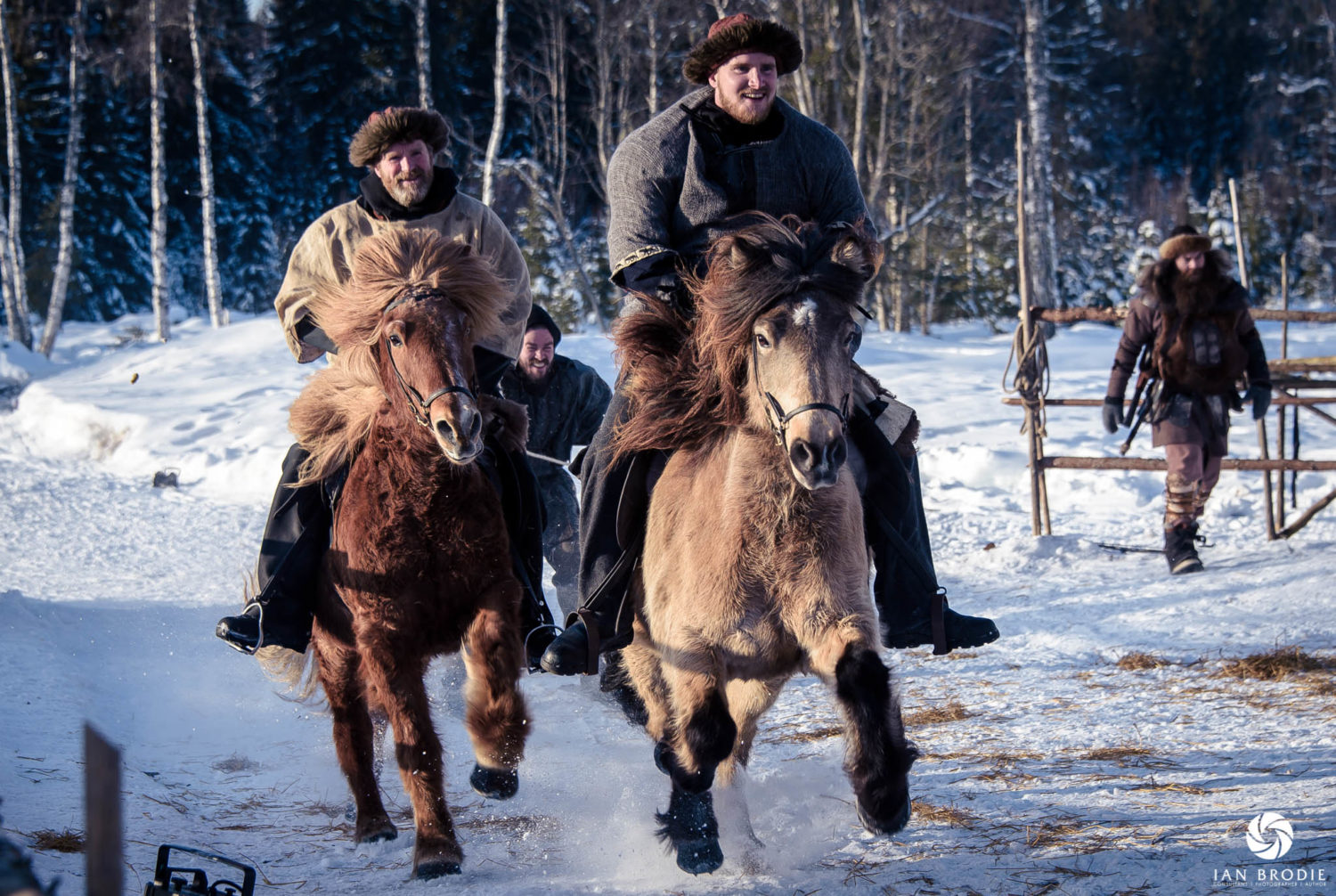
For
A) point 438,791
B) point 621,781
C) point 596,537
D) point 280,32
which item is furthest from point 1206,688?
point 280,32

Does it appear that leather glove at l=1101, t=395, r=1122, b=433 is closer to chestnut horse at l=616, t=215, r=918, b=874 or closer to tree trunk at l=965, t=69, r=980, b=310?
chestnut horse at l=616, t=215, r=918, b=874

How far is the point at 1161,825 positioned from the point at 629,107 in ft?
68.7

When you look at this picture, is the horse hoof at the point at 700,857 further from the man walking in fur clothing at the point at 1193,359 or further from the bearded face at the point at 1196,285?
the bearded face at the point at 1196,285

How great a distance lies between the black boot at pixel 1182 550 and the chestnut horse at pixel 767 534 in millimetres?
4941

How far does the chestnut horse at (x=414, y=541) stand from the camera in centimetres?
359

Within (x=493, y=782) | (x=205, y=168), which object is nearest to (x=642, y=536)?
(x=493, y=782)

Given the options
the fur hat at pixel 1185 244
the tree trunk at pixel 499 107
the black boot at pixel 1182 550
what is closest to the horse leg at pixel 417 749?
the black boot at pixel 1182 550

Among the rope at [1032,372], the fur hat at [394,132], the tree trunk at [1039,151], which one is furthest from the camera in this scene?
the tree trunk at [1039,151]

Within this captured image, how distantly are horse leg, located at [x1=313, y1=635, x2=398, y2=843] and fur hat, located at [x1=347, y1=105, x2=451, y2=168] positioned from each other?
1862mm

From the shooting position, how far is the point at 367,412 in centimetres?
392

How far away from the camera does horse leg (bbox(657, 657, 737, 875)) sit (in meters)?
3.17

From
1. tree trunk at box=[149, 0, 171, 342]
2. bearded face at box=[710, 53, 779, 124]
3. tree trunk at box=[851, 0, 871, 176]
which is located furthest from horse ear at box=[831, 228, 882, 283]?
tree trunk at box=[149, 0, 171, 342]

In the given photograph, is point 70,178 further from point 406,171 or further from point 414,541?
point 414,541

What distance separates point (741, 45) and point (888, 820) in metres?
2.42
